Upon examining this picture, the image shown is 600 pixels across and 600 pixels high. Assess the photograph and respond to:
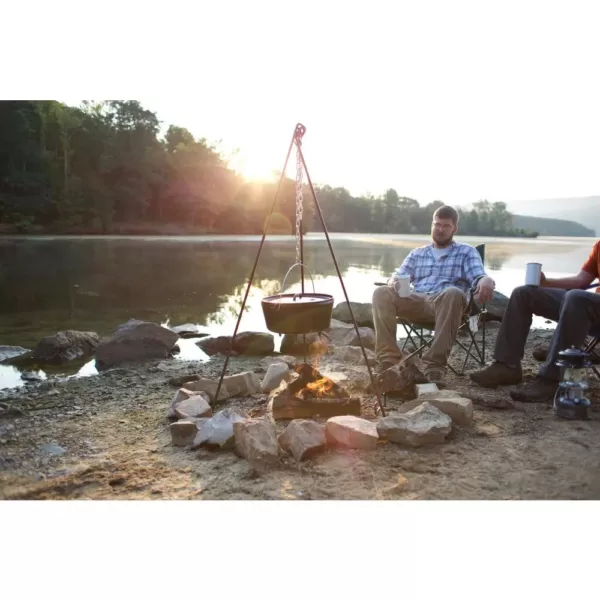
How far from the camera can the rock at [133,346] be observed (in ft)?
12.9

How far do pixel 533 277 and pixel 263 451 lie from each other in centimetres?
171

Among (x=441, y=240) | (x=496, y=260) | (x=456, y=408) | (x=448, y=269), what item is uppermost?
(x=441, y=240)

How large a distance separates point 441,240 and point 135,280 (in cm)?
681

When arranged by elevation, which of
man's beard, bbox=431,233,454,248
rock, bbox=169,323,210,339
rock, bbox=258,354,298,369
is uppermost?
man's beard, bbox=431,233,454,248

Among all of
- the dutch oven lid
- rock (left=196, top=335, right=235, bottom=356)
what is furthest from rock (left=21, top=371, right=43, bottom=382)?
the dutch oven lid

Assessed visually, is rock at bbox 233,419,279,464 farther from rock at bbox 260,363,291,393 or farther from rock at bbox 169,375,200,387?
rock at bbox 169,375,200,387

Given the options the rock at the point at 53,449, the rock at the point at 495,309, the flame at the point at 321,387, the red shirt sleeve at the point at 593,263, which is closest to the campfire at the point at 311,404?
the flame at the point at 321,387

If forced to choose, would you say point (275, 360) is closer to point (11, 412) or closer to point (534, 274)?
point (11, 412)

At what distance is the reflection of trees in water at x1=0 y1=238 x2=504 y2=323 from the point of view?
661 cm

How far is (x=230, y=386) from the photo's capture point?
296 centimetres

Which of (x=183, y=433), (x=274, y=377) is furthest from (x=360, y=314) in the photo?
(x=183, y=433)

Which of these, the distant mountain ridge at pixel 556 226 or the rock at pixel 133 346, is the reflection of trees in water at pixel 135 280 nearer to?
the rock at pixel 133 346

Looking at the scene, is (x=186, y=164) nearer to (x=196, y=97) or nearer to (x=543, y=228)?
(x=543, y=228)
